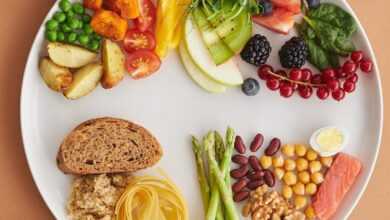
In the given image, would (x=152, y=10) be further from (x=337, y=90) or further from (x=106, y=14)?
(x=337, y=90)

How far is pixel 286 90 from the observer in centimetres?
256

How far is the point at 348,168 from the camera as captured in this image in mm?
2592

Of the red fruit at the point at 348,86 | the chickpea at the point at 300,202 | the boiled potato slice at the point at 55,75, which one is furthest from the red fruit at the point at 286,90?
the boiled potato slice at the point at 55,75

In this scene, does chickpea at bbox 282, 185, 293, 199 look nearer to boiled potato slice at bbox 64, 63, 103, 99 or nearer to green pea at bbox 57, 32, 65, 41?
boiled potato slice at bbox 64, 63, 103, 99

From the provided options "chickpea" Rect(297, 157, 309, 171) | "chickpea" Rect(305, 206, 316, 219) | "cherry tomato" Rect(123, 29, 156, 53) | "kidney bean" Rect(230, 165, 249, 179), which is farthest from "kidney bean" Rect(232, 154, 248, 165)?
"cherry tomato" Rect(123, 29, 156, 53)

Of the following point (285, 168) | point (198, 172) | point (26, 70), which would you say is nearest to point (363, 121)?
point (285, 168)

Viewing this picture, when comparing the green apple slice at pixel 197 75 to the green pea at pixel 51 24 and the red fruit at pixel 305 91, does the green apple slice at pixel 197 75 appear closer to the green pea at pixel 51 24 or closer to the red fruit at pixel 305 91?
the red fruit at pixel 305 91

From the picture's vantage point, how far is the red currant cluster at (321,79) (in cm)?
254

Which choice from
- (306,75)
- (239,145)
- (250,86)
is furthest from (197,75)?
(306,75)

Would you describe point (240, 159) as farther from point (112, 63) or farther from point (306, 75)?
point (112, 63)

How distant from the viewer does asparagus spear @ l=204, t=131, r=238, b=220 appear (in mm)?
2510

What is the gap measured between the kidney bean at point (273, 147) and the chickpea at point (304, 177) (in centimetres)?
14

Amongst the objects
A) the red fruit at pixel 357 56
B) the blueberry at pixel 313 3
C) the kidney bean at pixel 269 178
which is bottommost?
the kidney bean at pixel 269 178

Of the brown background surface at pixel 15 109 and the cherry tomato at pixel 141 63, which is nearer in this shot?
the cherry tomato at pixel 141 63
